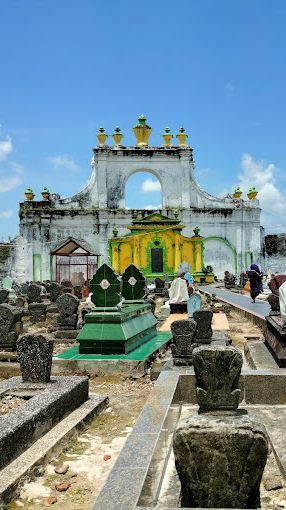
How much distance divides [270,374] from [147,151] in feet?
115

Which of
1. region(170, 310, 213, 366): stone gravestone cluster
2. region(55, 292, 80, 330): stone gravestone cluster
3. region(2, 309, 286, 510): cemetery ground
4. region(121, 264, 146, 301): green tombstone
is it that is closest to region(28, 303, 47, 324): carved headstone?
region(55, 292, 80, 330): stone gravestone cluster

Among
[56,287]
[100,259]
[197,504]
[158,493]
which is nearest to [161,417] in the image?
[158,493]

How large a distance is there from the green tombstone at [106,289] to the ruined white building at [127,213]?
2824 centimetres

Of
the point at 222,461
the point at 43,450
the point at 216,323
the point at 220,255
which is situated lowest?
the point at 43,450

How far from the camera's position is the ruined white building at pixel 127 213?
124ft

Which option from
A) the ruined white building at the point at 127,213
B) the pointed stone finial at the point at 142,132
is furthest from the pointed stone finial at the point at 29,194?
the pointed stone finial at the point at 142,132

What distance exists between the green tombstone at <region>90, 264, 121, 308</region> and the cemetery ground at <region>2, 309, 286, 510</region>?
228cm

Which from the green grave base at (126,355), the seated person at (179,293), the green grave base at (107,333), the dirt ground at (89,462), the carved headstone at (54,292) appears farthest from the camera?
the carved headstone at (54,292)

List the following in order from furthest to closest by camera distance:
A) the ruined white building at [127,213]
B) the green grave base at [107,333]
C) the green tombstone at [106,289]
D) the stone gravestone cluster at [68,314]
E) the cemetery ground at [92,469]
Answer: the ruined white building at [127,213] → the stone gravestone cluster at [68,314] → the green tombstone at [106,289] → the green grave base at [107,333] → the cemetery ground at [92,469]

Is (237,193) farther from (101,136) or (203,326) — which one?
(203,326)

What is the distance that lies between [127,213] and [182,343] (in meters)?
31.2

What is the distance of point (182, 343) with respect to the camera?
25.8 feet

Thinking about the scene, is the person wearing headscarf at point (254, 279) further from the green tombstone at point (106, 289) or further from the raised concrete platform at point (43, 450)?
the raised concrete platform at point (43, 450)

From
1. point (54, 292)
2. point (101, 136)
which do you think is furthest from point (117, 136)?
point (54, 292)
